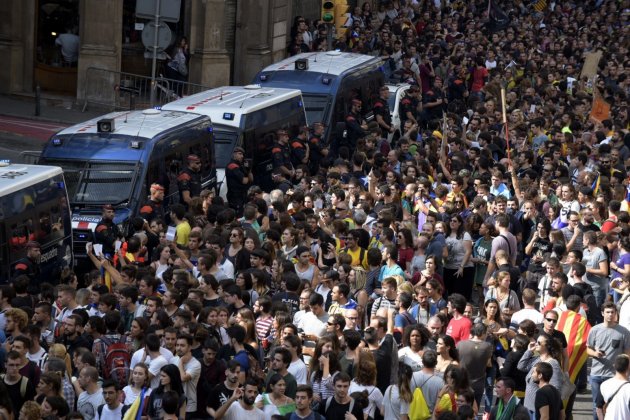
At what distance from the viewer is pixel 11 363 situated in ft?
41.4

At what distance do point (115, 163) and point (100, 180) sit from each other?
0.97ft

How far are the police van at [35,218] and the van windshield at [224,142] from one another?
474cm

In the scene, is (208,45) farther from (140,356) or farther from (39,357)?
(140,356)

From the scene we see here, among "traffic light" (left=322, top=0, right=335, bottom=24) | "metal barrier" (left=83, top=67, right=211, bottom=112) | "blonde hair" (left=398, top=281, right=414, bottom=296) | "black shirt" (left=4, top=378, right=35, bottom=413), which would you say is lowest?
"metal barrier" (left=83, top=67, right=211, bottom=112)

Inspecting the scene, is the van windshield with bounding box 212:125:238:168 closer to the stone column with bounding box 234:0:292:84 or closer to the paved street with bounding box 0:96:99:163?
the paved street with bounding box 0:96:99:163

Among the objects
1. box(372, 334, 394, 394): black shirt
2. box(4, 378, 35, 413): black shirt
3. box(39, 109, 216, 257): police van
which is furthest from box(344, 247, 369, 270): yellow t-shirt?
box(4, 378, 35, 413): black shirt

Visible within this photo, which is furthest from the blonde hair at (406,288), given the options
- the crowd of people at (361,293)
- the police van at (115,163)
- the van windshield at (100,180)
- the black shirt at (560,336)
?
the van windshield at (100,180)

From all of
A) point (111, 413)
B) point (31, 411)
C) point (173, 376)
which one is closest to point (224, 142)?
point (173, 376)

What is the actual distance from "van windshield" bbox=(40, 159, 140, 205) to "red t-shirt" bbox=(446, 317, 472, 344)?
21.7 ft

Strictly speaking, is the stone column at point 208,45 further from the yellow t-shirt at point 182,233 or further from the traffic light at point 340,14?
the yellow t-shirt at point 182,233

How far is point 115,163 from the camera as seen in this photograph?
20.0 m

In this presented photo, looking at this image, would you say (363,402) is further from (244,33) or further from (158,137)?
(244,33)

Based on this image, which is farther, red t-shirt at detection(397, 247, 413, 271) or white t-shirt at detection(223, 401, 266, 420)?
red t-shirt at detection(397, 247, 413, 271)

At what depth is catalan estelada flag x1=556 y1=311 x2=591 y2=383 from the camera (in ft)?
48.5
